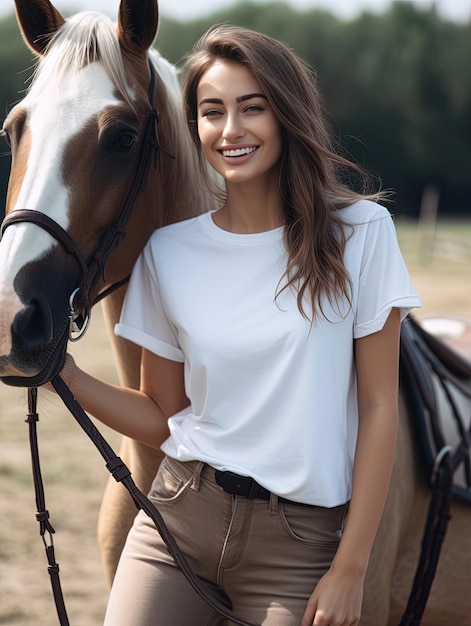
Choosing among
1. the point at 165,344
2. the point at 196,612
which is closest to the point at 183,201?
the point at 165,344

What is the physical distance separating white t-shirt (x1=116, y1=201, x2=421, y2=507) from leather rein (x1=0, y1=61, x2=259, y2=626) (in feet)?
0.42

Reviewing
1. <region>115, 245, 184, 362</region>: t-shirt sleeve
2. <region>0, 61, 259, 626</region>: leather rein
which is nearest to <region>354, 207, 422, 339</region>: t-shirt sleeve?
<region>115, 245, 184, 362</region>: t-shirt sleeve

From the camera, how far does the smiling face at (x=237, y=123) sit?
5.08 feet

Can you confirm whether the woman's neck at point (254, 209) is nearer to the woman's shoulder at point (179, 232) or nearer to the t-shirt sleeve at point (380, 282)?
the woman's shoulder at point (179, 232)

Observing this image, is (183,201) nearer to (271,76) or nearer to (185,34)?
(271,76)

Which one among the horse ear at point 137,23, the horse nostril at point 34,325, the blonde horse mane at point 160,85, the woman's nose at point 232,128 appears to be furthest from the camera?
the horse ear at point 137,23

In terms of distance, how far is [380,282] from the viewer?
151 cm

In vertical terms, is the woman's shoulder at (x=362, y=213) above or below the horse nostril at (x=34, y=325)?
above

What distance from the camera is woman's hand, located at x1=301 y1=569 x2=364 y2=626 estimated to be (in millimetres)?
1443

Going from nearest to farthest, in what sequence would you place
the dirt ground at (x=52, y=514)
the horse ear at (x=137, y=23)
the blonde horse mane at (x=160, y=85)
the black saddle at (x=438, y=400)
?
the blonde horse mane at (x=160, y=85), the horse ear at (x=137, y=23), the black saddle at (x=438, y=400), the dirt ground at (x=52, y=514)

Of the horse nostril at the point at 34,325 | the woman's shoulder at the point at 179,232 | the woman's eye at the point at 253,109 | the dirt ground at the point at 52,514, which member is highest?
the woman's eye at the point at 253,109

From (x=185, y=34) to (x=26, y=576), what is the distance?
34.9 meters

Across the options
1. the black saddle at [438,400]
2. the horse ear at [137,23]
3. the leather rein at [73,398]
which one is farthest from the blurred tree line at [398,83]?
the leather rein at [73,398]

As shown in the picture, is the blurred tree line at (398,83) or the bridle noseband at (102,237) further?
the blurred tree line at (398,83)
